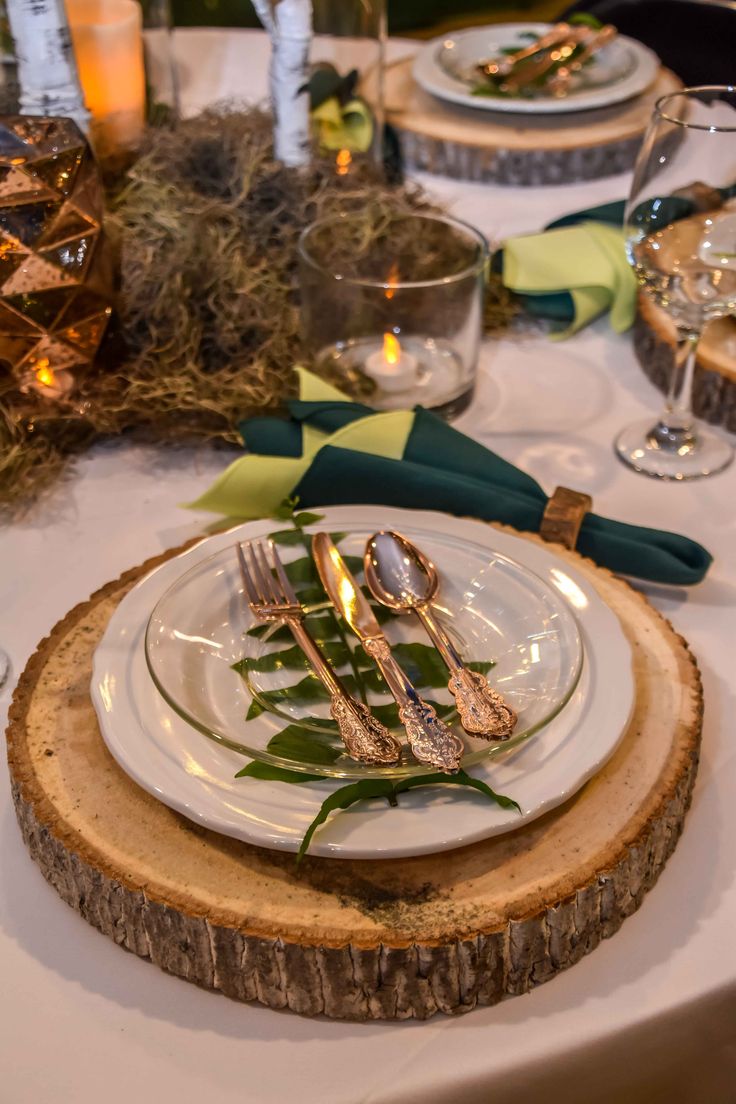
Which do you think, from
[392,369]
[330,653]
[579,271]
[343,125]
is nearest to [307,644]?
[330,653]

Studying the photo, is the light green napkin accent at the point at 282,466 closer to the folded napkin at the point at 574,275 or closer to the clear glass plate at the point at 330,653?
the clear glass plate at the point at 330,653

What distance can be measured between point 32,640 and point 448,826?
0.34m

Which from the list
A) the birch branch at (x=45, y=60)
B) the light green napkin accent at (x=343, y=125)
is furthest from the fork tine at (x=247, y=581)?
the light green napkin accent at (x=343, y=125)

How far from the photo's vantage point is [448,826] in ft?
1.70

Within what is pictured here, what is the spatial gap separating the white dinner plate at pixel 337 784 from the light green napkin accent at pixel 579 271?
535 mm

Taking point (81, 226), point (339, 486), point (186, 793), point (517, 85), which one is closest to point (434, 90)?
point (517, 85)

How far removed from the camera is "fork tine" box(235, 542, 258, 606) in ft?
2.14

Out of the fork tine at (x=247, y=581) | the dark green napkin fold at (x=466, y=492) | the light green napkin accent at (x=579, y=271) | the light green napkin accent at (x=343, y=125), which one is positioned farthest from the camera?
the light green napkin accent at (x=343, y=125)

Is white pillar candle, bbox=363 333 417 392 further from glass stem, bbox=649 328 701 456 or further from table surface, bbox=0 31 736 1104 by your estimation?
table surface, bbox=0 31 736 1104

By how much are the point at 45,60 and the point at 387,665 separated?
726 mm

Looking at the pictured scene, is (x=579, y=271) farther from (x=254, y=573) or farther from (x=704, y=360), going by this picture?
(x=254, y=573)

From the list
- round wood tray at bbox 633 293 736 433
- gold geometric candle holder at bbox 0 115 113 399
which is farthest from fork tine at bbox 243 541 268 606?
round wood tray at bbox 633 293 736 433

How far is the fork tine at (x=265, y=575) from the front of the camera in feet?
2.14

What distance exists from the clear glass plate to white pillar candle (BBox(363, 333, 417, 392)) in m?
0.29
